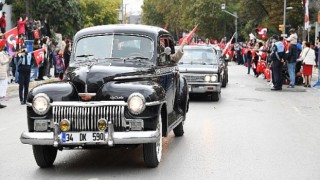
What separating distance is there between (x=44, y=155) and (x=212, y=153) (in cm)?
264

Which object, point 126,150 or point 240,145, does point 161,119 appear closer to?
point 126,150

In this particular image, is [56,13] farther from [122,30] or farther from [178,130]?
[122,30]

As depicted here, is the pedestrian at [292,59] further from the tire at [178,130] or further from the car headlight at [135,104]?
the car headlight at [135,104]

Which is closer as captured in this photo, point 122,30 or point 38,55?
point 122,30

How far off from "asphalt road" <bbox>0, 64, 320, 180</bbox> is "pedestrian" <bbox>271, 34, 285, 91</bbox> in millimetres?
7014

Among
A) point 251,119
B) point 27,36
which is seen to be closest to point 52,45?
point 27,36

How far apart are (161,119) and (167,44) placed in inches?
88.2

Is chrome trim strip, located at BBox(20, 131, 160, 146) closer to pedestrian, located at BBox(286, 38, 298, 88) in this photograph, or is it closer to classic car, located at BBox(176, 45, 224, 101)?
classic car, located at BBox(176, 45, 224, 101)

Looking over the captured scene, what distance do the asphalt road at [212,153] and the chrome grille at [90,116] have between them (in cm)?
65

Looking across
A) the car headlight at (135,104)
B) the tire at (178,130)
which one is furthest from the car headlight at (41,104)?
the tire at (178,130)

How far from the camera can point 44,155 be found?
797cm

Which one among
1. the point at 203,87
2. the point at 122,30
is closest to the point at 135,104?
the point at 122,30

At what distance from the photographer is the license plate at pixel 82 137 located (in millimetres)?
7359

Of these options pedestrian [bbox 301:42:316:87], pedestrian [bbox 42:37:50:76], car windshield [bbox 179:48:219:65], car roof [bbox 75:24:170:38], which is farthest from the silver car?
pedestrian [bbox 42:37:50:76]
